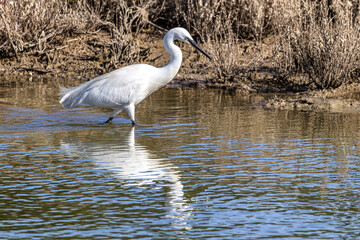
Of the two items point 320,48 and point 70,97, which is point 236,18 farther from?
point 70,97

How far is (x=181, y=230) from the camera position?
4.80m

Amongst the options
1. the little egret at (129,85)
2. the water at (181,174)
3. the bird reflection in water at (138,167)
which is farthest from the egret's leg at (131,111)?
the bird reflection in water at (138,167)

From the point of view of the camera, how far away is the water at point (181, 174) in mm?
4891

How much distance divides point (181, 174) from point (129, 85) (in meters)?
3.32

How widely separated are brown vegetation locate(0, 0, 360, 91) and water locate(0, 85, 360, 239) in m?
2.04

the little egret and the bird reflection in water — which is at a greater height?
the little egret

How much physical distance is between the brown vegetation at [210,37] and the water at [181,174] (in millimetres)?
2035

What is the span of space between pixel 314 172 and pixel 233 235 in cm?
200

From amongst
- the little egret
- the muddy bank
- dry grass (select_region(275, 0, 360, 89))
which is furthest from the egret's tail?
dry grass (select_region(275, 0, 360, 89))

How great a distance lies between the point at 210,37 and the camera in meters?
15.1

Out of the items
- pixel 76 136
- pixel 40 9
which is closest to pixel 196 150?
pixel 76 136

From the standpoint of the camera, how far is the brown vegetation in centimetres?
1173

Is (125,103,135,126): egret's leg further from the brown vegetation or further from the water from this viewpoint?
the brown vegetation

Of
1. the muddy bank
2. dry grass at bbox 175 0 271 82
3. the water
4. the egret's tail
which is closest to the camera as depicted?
the water
